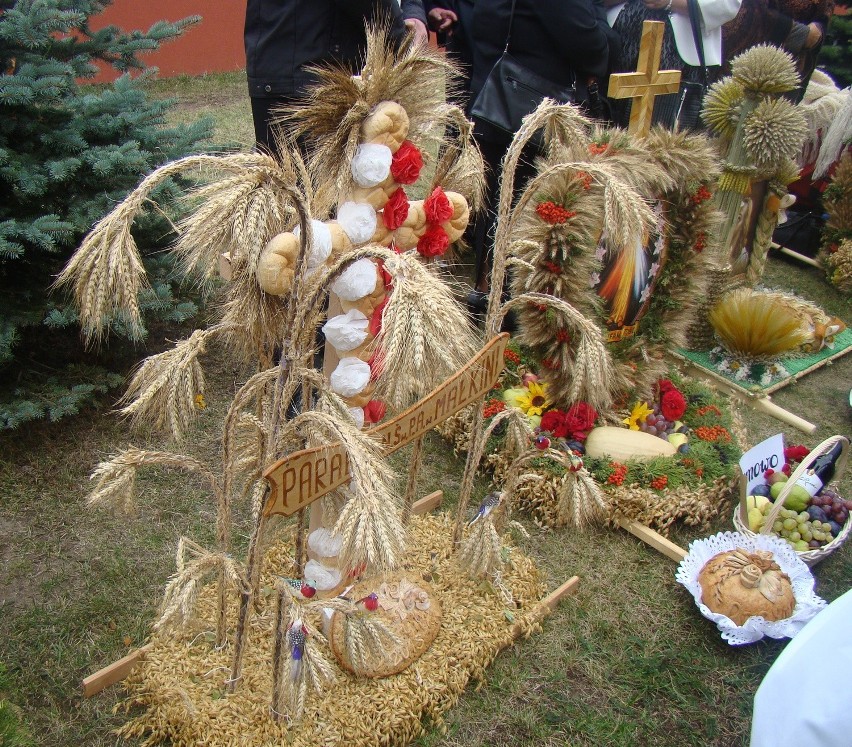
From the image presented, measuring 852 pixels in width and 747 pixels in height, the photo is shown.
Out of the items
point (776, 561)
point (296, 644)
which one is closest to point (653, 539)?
point (776, 561)

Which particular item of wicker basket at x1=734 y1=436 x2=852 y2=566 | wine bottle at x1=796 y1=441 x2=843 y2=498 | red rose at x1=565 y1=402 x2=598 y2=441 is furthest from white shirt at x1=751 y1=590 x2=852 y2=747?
red rose at x1=565 y1=402 x2=598 y2=441

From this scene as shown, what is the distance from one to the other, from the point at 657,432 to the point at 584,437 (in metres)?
0.42

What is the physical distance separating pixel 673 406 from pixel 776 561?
99 cm

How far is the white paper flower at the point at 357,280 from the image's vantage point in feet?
6.04

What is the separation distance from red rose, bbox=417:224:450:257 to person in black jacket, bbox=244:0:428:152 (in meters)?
1.19

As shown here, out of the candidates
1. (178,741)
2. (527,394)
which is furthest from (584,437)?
(178,741)

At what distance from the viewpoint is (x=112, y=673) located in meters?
2.35

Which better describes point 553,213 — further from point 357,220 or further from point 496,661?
point 496,661

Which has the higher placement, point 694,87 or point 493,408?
point 694,87

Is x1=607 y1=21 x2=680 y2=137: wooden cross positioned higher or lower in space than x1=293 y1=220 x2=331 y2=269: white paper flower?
higher

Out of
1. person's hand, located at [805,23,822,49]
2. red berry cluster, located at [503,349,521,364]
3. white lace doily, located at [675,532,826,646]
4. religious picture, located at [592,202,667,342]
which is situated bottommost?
white lace doily, located at [675,532,826,646]

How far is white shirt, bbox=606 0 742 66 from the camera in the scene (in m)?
5.32

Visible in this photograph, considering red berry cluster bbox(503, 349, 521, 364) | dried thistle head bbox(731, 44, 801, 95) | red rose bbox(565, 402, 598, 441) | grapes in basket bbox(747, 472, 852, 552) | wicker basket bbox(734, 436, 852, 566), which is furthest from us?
dried thistle head bbox(731, 44, 801, 95)

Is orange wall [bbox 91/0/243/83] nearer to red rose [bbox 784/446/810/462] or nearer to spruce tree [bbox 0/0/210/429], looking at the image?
spruce tree [bbox 0/0/210/429]
